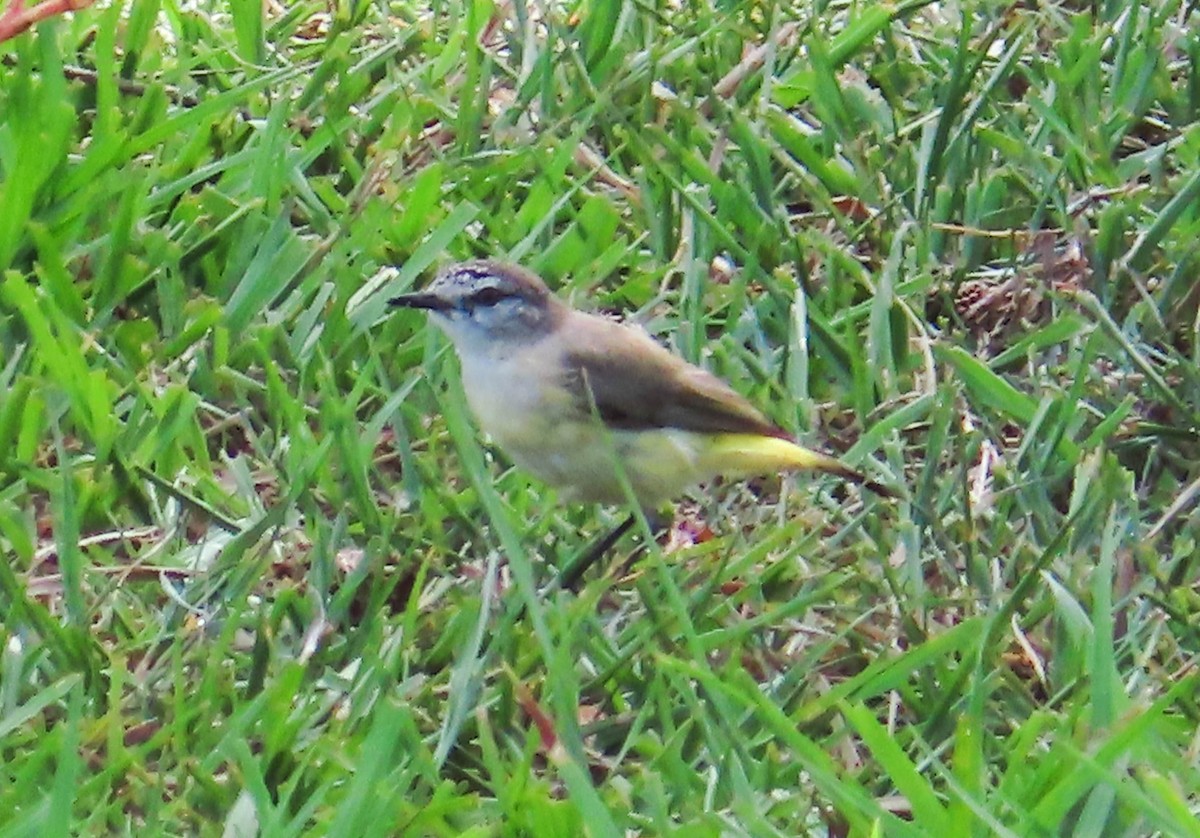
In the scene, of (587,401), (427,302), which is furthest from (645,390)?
(427,302)

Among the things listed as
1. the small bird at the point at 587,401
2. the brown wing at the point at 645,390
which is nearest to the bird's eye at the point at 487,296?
the small bird at the point at 587,401

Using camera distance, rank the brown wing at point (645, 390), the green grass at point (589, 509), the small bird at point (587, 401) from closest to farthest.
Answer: the green grass at point (589, 509)
the small bird at point (587, 401)
the brown wing at point (645, 390)

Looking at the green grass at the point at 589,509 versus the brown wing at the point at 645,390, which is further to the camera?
the brown wing at the point at 645,390

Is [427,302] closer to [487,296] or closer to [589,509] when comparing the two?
[487,296]

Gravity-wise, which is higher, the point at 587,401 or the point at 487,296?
the point at 487,296

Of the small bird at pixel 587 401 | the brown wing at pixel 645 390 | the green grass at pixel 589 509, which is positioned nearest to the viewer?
the green grass at pixel 589 509

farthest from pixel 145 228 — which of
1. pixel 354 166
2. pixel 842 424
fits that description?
pixel 842 424

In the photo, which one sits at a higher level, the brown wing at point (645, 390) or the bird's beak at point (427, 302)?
the bird's beak at point (427, 302)

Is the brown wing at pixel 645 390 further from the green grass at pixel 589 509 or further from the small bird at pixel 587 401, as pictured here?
the green grass at pixel 589 509
